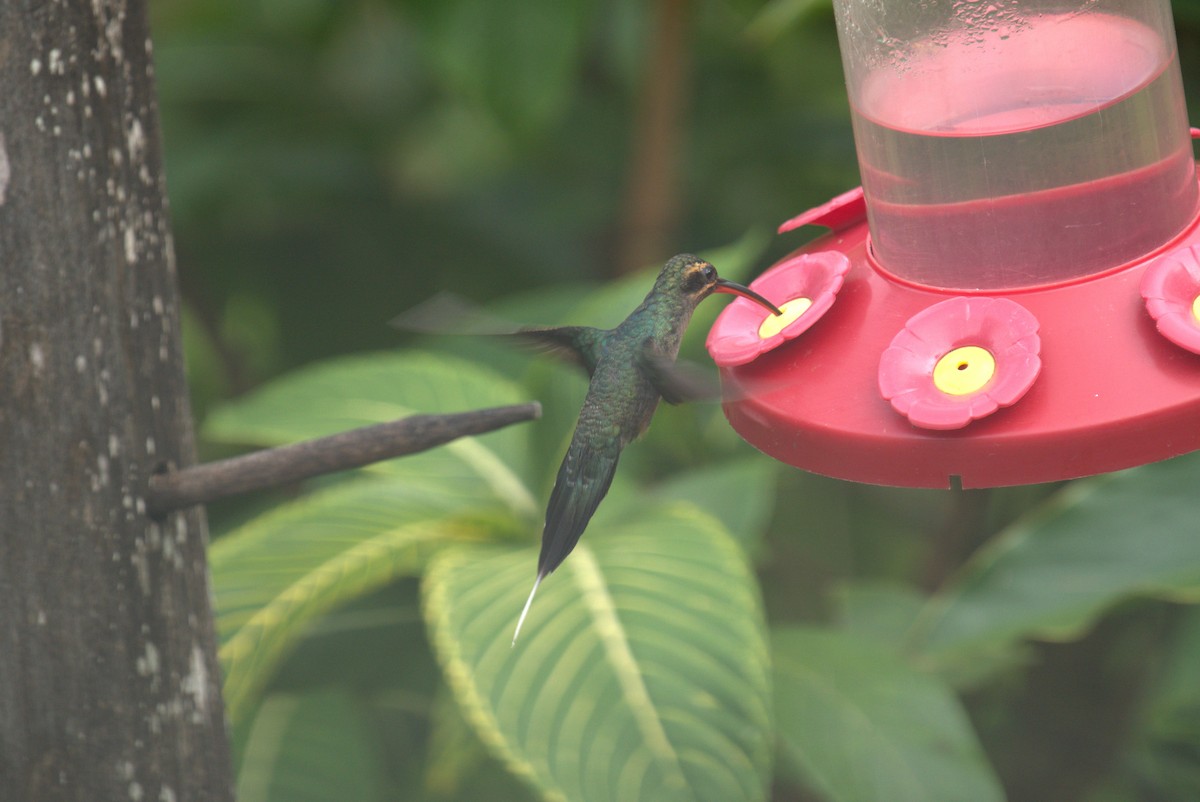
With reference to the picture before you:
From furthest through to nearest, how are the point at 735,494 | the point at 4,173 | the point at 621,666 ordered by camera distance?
the point at 735,494 → the point at 621,666 → the point at 4,173

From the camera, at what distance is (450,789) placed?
2.46 meters

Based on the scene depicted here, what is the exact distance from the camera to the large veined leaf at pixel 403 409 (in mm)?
2072

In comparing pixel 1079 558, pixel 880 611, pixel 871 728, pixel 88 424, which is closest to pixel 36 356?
pixel 88 424

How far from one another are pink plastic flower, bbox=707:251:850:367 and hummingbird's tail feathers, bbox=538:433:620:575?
5.9 inches

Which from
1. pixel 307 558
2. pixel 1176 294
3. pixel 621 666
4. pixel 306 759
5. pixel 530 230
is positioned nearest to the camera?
pixel 1176 294

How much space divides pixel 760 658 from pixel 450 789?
1.07 m

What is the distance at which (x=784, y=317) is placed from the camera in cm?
114

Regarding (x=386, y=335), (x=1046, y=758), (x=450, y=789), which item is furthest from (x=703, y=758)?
(x=386, y=335)

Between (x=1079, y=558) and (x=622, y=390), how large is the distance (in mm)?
1145

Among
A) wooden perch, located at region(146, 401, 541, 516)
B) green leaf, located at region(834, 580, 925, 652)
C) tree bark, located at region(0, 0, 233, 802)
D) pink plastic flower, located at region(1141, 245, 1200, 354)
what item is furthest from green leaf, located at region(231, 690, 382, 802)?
pink plastic flower, located at region(1141, 245, 1200, 354)

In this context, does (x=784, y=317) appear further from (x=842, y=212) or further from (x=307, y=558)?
(x=307, y=558)

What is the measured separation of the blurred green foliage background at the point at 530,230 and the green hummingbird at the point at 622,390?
3.96 ft

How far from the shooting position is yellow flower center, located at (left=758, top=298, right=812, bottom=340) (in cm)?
111

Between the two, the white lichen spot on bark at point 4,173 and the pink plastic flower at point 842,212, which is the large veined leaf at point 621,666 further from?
the white lichen spot on bark at point 4,173
